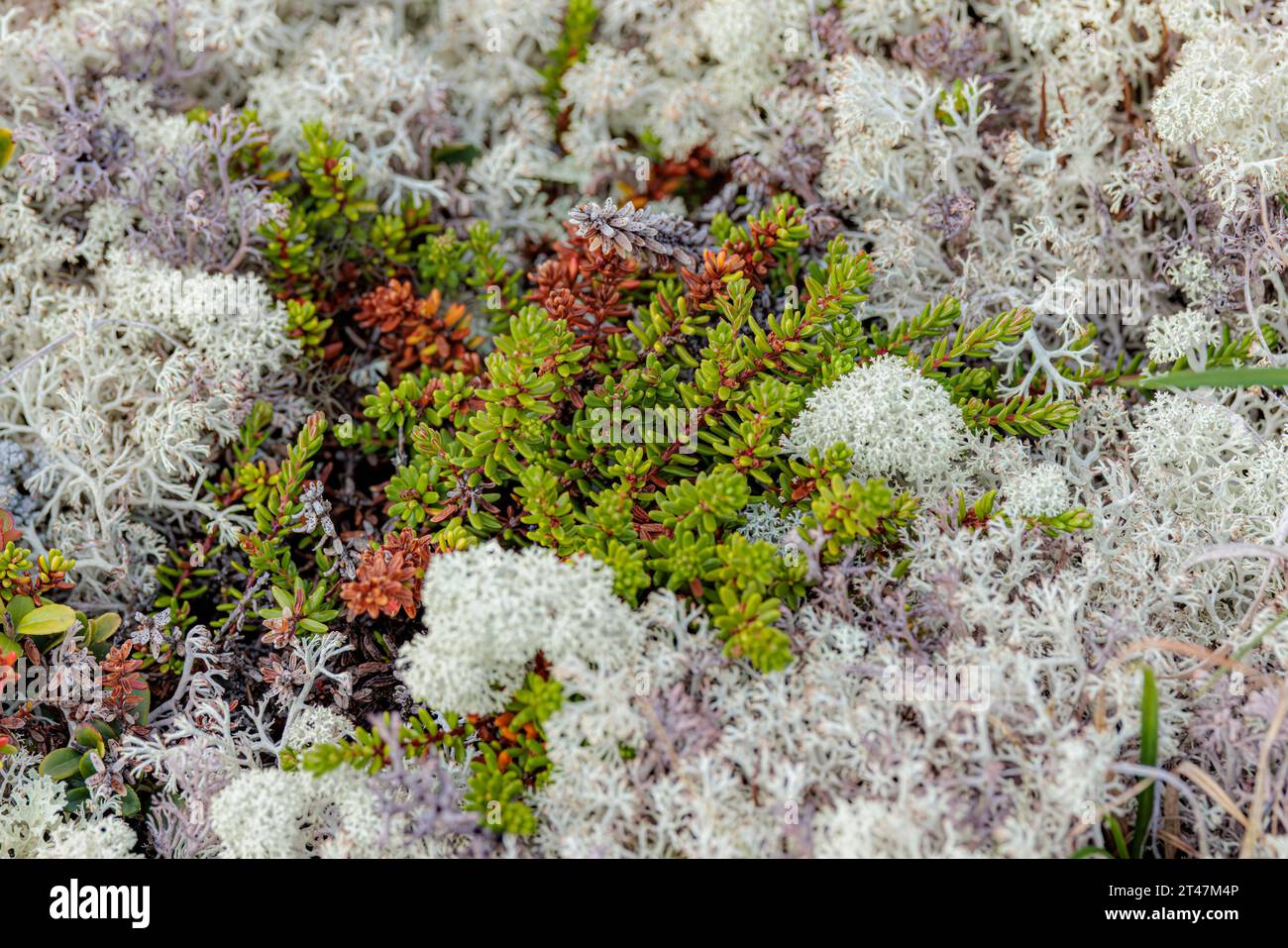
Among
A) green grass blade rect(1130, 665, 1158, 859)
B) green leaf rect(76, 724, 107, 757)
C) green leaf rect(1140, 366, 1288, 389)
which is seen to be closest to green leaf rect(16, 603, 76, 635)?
green leaf rect(76, 724, 107, 757)

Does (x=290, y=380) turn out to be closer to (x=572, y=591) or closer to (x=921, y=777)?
(x=572, y=591)

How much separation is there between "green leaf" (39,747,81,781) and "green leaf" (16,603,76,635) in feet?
0.84

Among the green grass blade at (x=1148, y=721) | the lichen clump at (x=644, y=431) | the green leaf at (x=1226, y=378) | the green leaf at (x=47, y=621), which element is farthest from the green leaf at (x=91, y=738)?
the green leaf at (x=1226, y=378)

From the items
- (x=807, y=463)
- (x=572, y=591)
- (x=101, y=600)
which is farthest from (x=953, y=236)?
(x=101, y=600)

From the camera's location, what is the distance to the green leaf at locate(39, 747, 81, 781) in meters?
2.08

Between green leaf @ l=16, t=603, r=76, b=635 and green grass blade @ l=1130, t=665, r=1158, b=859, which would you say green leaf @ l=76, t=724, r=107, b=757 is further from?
green grass blade @ l=1130, t=665, r=1158, b=859

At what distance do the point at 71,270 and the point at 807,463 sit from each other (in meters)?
2.11

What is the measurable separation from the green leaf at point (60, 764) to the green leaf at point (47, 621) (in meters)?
0.26

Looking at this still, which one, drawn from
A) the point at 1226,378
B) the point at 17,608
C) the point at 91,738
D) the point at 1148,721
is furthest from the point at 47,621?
the point at 1226,378

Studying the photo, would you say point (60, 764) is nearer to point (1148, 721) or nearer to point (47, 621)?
point (47, 621)

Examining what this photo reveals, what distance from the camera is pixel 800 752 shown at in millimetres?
1820

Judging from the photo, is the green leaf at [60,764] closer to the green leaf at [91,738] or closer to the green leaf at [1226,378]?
the green leaf at [91,738]

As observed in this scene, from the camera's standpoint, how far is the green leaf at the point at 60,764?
2084mm

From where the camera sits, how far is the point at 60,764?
2098 millimetres
